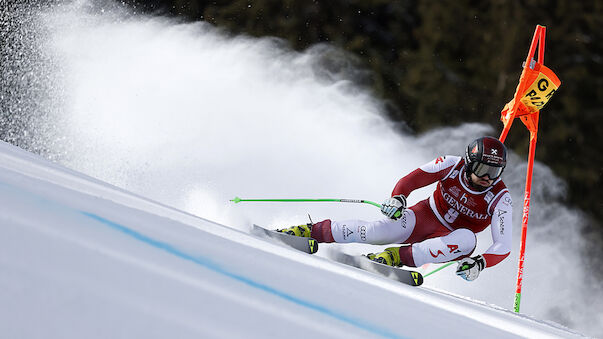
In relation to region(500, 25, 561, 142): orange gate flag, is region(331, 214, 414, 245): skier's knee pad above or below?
below

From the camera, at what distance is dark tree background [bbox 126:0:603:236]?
17.6 m

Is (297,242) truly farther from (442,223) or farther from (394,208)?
(442,223)

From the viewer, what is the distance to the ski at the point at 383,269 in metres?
3.12

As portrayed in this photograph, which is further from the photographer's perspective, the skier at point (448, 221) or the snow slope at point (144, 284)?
the skier at point (448, 221)

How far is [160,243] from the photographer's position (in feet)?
4.30

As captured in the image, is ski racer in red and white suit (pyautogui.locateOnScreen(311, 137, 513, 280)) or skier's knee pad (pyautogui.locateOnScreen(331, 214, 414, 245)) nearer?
ski racer in red and white suit (pyautogui.locateOnScreen(311, 137, 513, 280))

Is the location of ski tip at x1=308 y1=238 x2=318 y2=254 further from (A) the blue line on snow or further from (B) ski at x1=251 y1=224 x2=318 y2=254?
(A) the blue line on snow

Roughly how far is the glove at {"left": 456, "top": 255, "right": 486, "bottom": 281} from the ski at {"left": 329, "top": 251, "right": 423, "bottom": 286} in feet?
1.16

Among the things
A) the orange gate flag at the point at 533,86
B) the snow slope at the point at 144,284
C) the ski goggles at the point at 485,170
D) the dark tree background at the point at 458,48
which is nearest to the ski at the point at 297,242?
the ski goggles at the point at 485,170

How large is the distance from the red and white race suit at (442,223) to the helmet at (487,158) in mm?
118

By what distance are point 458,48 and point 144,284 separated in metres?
18.9

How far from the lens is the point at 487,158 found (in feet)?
11.9

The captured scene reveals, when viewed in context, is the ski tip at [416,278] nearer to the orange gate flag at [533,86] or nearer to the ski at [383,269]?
the ski at [383,269]

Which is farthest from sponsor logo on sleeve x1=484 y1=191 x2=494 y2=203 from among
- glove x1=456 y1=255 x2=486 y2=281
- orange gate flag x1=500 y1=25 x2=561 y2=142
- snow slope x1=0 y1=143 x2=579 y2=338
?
snow slope x1=0 y1=143 x2=579 y2=338
